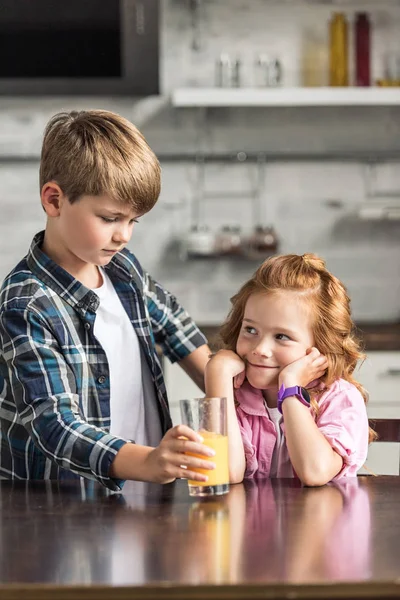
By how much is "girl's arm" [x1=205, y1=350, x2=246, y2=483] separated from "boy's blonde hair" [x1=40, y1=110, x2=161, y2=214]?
29cm

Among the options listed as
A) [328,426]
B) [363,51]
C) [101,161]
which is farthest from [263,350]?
[363,51]

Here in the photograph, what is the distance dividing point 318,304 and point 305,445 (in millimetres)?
302

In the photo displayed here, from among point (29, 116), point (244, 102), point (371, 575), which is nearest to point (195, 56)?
point (244, 102)

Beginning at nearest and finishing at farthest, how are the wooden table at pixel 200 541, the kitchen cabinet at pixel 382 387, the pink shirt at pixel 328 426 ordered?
1. the wooden table at pixel 200 541
2. the pink shirt at pixel 328 426
3. the kitchen cabinet at pixel 382 387

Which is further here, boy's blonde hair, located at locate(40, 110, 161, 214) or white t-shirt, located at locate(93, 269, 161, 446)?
white t-shirt, located at locate(93, 269, 161, 446)

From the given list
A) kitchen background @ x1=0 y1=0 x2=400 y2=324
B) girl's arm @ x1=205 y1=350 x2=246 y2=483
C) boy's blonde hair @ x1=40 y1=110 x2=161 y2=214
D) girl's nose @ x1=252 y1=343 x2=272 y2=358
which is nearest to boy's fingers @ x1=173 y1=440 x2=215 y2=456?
girl's arm @ x1=205 y1=350 x2=246 y2=483

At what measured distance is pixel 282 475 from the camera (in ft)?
5.35

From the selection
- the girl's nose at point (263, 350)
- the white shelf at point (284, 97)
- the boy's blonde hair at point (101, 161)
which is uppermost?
the white shelf at point (284, 97)

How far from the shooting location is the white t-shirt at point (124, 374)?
1.75 m

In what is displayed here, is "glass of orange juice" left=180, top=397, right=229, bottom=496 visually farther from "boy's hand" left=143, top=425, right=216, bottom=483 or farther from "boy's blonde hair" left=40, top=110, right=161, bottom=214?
"boy's blonde hair" left=40, top=110, right=161, bottom=214

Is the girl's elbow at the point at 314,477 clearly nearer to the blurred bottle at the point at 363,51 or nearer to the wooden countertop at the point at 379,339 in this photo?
the wooden countertop at the point at 379,339

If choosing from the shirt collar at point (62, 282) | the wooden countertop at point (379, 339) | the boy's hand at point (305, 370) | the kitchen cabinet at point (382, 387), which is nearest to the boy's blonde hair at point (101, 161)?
the shirt collar at point (62, 282)

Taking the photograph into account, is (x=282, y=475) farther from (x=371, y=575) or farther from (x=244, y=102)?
(x=244, y=102)

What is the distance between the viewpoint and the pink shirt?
1.54m
